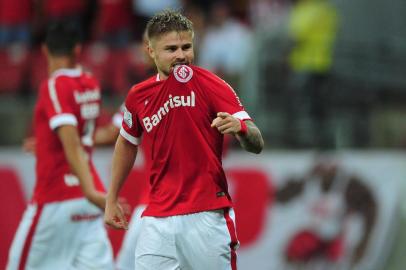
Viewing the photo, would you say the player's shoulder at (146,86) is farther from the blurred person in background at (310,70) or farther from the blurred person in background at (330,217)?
the blurred person in background at (310,70)

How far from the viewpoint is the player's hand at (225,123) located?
478 cm

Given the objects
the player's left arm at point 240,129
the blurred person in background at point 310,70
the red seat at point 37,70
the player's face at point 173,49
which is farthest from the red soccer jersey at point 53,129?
the red seat at point 37,70

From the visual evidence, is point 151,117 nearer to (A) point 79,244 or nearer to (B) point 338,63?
(A) point 79,244

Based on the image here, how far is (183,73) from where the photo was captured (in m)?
5.11

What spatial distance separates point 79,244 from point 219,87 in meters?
2.21

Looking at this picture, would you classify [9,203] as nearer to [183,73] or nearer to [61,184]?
[61,184]

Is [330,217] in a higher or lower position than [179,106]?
lower

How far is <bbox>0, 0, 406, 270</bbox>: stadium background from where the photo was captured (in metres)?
10.2

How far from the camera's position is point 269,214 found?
33.6 ft

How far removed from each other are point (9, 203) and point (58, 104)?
3749 millimetres

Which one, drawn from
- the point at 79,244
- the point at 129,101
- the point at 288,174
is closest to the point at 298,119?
the point at 288,174

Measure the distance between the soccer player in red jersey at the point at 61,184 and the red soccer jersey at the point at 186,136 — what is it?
1421 millimetres

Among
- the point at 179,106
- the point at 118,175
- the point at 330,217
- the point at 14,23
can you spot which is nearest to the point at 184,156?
the point at 179,106

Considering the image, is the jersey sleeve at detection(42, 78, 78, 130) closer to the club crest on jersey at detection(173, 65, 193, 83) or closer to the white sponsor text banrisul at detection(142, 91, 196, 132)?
the white sponsor text banrisul at detection(142, 91, 196, 132)
